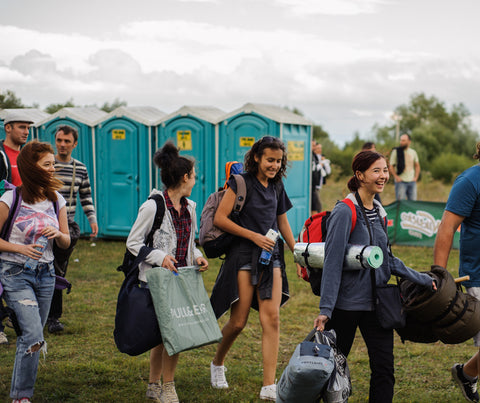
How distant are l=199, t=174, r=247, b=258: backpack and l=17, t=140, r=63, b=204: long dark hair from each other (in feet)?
3.29

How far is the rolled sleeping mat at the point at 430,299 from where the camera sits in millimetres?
3230

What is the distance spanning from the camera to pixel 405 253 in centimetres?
1004

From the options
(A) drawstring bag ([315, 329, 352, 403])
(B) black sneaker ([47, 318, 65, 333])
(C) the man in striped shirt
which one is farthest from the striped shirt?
(A) drawstring bag ([315, 329, 352, 403])

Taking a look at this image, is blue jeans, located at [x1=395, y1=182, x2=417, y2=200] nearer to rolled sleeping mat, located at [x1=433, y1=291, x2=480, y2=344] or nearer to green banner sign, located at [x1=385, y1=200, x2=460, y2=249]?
green banner sign, located at [x1=385, y1=200, x2=460, y2=249]

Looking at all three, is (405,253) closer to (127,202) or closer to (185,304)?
(127,202)

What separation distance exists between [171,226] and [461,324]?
1.82 metres

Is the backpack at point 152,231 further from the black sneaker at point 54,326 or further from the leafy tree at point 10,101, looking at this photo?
the leafy tree at point 10,101

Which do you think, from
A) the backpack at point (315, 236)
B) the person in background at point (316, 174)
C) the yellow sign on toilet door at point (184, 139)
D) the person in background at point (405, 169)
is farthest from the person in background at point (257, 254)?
the person in background at point (405, 169)

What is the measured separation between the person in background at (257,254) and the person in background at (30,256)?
1.07m

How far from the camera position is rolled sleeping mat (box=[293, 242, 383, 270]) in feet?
10.2

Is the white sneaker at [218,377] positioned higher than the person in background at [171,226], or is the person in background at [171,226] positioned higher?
the person in background at [171,226]

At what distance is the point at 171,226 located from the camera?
12.4 feet

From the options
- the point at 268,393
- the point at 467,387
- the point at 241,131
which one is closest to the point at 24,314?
the point at 268,393

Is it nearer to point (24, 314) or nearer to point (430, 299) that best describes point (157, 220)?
point (24, 314)
